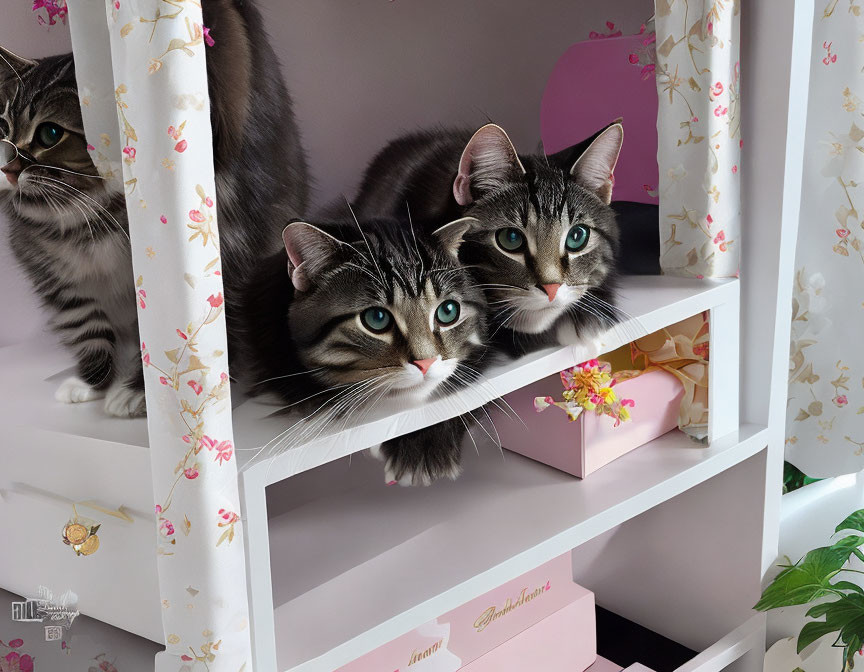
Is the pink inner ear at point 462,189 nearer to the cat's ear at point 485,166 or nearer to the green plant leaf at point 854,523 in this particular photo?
the cat's ear at point 485,166

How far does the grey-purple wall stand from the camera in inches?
54.3

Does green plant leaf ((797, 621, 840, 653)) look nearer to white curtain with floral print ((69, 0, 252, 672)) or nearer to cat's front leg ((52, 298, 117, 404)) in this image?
white curtain with floral print ((69, 0, 252, 672))

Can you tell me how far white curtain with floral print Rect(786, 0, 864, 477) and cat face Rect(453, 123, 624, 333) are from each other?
74cm

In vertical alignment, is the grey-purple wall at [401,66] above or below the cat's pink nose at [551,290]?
above

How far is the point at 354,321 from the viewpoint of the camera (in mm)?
907

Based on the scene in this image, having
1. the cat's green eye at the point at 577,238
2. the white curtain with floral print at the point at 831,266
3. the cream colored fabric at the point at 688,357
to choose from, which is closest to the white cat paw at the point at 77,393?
the cat's green eye at the point at 577,238

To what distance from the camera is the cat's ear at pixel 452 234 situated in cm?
97

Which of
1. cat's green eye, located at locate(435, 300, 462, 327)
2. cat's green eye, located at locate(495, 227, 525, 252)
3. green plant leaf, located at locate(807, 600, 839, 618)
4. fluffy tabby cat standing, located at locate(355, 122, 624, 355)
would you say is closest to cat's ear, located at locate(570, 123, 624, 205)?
fluffy tabby cat standing, located at locate(355, 122, 624, 355)

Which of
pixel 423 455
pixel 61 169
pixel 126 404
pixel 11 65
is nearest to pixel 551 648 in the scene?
pixel 423 455

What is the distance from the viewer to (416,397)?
94cm

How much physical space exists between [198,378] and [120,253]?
29cm

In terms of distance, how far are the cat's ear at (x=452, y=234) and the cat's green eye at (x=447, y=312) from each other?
0.07 meters

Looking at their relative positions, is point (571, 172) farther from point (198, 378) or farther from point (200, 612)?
point (200, 612)

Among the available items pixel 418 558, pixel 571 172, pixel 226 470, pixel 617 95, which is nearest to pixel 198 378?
pixel 226 470
